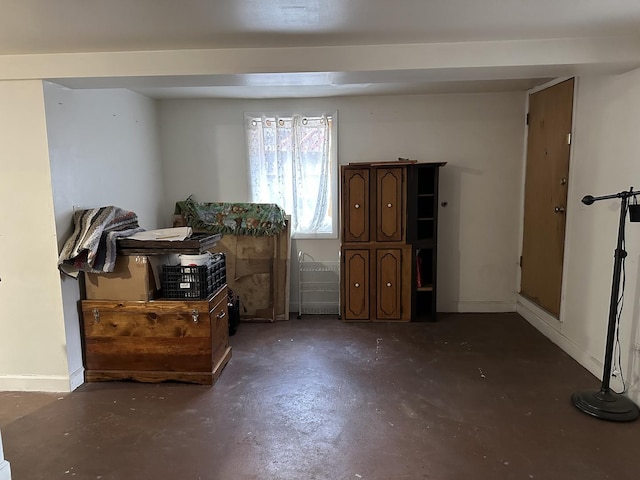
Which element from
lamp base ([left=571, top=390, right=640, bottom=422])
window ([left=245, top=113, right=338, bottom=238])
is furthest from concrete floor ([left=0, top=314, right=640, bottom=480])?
window ([left=245, top=113, right=338, bottom=238])

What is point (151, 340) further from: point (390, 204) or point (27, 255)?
point (390, 204)

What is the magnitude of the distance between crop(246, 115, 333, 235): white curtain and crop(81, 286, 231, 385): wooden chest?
1.75m

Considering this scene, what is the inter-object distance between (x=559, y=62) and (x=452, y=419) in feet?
6.97

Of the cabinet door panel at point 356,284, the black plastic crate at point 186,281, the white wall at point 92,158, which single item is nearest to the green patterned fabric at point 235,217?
the white wall at point 92,158

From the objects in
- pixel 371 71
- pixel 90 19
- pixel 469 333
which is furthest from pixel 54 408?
pixel 469 333

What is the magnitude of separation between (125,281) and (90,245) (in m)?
0.35

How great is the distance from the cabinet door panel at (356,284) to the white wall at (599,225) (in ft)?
5.46

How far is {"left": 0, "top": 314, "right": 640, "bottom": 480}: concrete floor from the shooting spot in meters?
2.11

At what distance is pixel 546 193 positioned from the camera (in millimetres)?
3756

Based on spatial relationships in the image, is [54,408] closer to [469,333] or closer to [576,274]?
[469,333]

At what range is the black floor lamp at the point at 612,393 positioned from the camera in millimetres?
2457

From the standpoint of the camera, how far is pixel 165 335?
2951 millimetres

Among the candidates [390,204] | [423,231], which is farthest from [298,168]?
[423,231]

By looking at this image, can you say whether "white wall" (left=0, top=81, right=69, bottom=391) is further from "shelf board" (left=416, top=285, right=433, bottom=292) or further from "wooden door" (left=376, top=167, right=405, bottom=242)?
"shelf board" (left=416, top=285, right=433, bottom=292)
